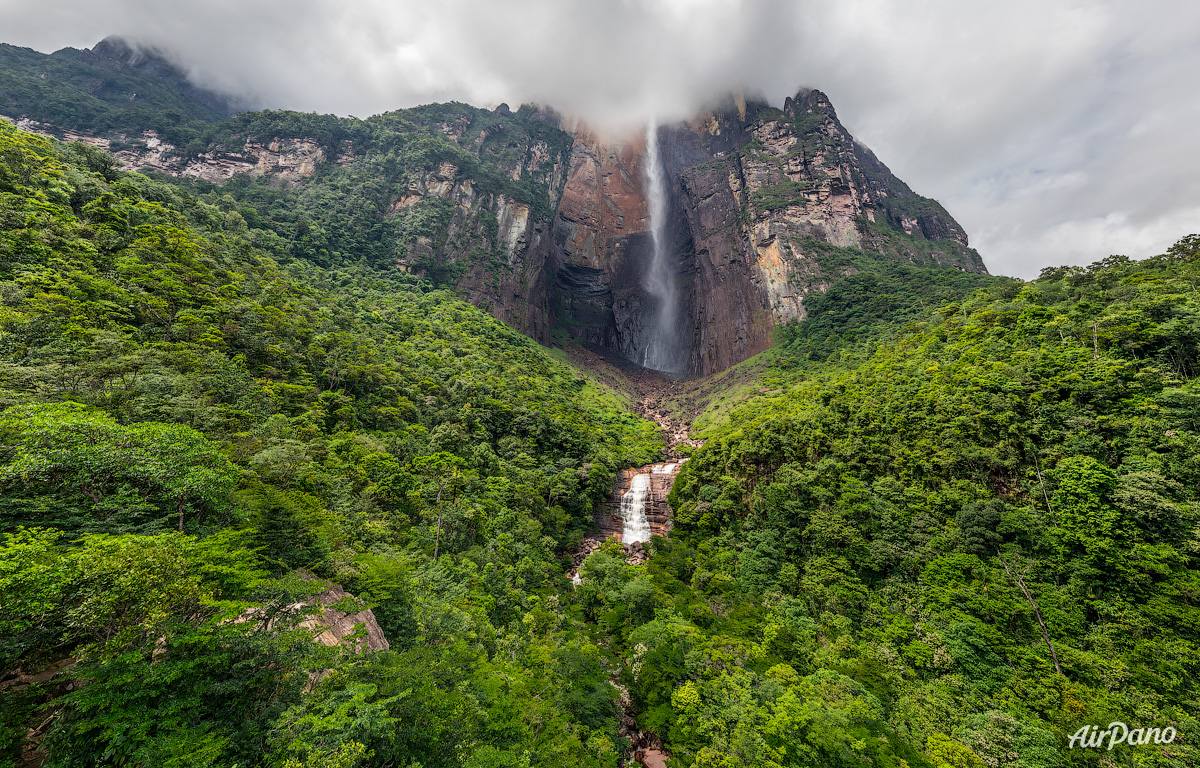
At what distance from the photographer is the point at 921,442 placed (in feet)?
78.4

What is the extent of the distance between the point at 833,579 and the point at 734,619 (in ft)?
20.9

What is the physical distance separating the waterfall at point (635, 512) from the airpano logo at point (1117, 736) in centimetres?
3075

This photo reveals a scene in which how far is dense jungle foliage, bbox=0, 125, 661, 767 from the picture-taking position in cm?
602

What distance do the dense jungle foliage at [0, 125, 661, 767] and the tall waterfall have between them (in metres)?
79.6

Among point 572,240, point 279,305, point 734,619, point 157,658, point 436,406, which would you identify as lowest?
point 734,619

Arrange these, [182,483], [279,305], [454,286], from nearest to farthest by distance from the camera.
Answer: [182,483] → [279,305] → [454,286]

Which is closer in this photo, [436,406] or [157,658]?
[157,658]

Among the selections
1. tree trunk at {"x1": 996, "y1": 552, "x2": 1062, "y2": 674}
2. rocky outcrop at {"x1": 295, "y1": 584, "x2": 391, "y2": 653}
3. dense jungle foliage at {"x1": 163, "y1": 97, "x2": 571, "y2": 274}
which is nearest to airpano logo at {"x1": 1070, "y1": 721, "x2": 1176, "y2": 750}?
tree trunk at {"x1": 996, "y1": 552, "x2": 1062, "y2": 674}

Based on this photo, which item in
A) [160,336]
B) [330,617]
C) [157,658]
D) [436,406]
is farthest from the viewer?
[436,406]

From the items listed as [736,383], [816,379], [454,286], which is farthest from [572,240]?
[816,379]

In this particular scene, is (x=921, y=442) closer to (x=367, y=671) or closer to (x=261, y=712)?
(x=367, y=671)

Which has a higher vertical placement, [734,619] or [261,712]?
[261,712]

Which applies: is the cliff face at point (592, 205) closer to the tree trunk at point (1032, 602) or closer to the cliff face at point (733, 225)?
the cliff face at point (733, 225)

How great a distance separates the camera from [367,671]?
368 inches
